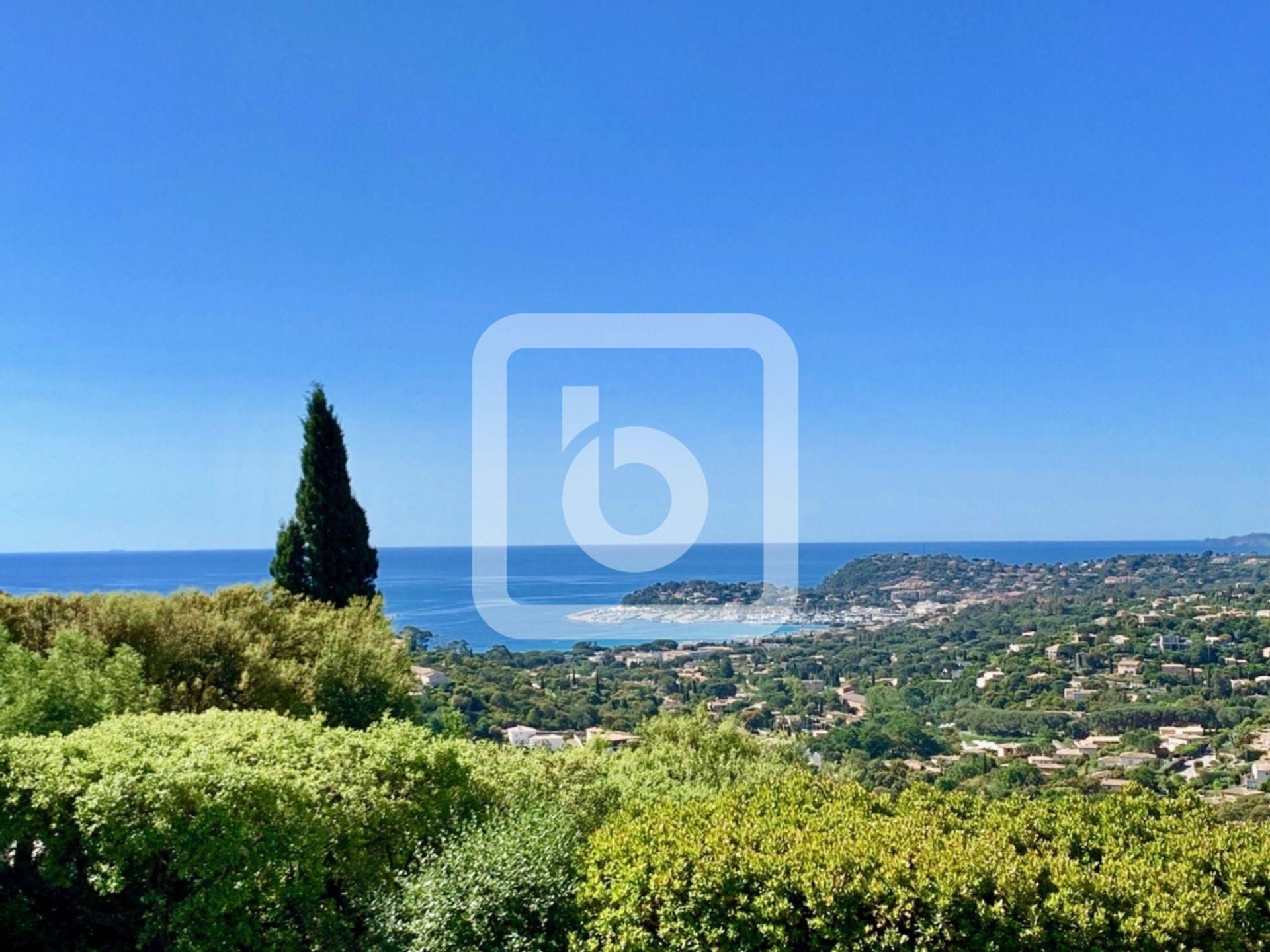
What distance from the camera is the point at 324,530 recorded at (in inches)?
626

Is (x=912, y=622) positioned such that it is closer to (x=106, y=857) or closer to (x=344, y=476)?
(x=344, y=476)

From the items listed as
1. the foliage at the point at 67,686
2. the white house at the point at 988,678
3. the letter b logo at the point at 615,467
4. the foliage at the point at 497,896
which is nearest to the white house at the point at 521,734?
the letter b logo at the point at 615,467

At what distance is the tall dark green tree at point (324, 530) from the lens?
15.8 metres

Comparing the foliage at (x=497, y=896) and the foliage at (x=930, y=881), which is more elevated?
the foliage at (x=930, y=881)

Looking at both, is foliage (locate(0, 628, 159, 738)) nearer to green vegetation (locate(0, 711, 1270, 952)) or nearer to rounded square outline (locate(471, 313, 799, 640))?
green vegetation (locate(0, 711, 1270, 952))

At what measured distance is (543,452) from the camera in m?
17.0

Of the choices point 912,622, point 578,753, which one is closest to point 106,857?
point 578,753

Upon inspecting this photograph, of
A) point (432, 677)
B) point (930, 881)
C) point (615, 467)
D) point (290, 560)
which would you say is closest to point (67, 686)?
point (290, 560)

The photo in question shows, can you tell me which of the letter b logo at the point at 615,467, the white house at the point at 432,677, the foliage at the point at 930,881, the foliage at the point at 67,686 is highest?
the letter b logo at the point at 615,467

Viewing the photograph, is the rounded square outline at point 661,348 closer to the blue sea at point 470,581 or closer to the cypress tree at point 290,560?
the cypress tree at point 290,560

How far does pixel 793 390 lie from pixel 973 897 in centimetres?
865

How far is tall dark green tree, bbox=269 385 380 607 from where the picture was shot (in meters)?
15.8

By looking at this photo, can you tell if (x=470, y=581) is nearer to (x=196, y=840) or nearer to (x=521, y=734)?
(x=521, y=734)

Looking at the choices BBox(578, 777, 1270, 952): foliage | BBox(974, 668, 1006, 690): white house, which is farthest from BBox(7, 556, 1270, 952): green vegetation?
BBox(974, 668, 1006, 690): white house
